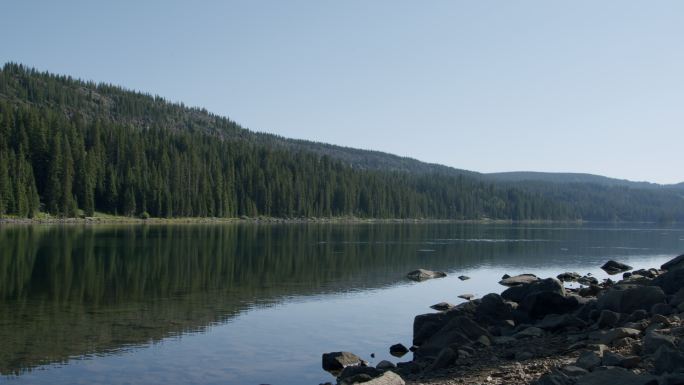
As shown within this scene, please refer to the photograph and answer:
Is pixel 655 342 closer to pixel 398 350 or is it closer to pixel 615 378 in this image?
pixel 615 378

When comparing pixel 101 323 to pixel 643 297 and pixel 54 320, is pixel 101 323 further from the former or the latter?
pixel 643 297

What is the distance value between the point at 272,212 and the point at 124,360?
16993 centimetres

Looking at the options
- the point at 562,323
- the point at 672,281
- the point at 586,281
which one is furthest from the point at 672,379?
the point at 586,281

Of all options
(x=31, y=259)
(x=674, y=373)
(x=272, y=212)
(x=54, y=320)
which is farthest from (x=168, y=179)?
(x=674, y=373)

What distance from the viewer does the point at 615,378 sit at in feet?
46.4

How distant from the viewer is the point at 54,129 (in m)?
145

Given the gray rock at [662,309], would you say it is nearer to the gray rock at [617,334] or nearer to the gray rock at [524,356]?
the gray rock at [617,334]

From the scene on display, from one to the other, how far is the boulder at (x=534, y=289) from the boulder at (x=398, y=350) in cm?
978

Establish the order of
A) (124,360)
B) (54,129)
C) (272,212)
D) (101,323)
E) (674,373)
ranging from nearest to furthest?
(674,373)
(124,360)
(101,323)
(54,129)
(272,212)

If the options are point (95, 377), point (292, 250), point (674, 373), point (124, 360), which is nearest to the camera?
point (674, 373)

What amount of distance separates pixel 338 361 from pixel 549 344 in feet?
25.9

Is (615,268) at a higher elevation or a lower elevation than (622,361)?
lower

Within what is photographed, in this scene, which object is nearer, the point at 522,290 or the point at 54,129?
the point at 522,290

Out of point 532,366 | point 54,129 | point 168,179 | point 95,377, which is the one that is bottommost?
point 95,377
